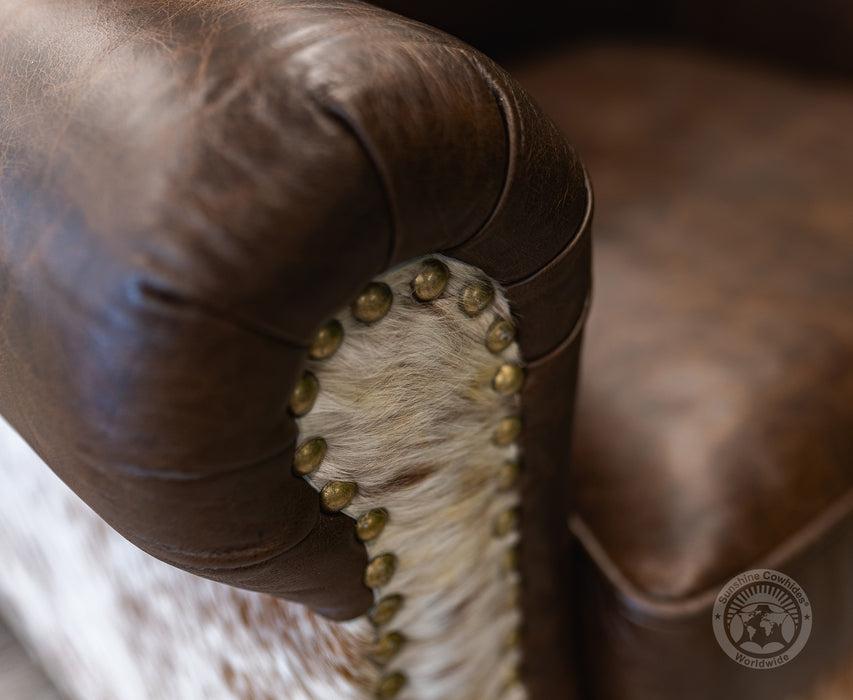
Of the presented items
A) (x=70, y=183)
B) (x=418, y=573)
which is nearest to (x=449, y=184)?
(x=70, y=183)

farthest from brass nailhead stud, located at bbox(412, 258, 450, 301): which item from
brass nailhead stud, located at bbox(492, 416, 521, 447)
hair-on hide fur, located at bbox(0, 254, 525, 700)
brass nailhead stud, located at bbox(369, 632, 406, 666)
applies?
brass nailhead stud, located at bbox(369, 632, 406, 666)

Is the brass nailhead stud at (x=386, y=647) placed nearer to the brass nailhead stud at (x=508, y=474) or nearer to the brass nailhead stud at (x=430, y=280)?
the brass nailhead stud at (x=508, y=474)

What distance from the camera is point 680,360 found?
60 centimetres

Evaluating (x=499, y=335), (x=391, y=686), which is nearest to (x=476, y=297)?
(x=499, y=335)

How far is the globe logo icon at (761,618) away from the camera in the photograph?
0.52 meters

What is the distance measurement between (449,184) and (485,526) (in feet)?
0.79

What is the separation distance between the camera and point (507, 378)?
0.41 m

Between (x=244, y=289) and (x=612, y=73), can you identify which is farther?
(x=612, y=73)

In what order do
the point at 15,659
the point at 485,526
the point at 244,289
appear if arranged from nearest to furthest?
the point at 244,289 < the point at 485,526 < the point at 15,659

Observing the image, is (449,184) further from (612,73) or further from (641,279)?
(612,73)

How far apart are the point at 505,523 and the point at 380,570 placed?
10cm

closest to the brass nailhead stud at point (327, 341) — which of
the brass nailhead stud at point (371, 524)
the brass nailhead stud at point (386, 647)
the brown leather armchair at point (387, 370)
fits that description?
the brown leather armchair at point (387, 370)

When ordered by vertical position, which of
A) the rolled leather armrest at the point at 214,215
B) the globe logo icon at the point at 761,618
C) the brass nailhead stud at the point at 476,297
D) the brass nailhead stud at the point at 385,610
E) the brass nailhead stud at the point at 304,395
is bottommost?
the globe logo icon at the point at 761,618

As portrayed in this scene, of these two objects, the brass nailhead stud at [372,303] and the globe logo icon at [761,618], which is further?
the globe logo icon at [761,618]
